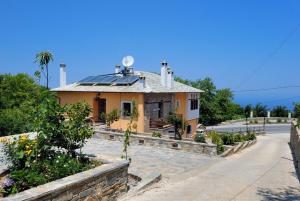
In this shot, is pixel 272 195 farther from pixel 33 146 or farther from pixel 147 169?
pixel 33 146

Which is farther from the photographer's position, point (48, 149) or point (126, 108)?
point (126, 108)

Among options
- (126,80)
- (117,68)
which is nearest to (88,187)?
(126,80)

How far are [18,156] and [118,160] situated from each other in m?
2.38

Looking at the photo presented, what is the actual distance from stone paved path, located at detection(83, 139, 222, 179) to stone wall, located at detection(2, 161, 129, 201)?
2.96 meters

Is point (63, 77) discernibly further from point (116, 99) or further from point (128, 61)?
point (116, 99)

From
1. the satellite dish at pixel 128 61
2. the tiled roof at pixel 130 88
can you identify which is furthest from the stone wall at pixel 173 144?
the satellite dish at pixel 128 61

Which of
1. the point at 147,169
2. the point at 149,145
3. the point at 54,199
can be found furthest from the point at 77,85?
the point at 54,199

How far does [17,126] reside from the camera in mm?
22328

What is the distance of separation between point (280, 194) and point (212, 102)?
47.3m

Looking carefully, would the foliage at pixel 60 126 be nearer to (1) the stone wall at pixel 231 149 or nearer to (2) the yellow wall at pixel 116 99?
(1) the stone wall at pixel 231 149

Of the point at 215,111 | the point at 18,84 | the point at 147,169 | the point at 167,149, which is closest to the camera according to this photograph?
the point at 147,169

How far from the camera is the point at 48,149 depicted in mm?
7484

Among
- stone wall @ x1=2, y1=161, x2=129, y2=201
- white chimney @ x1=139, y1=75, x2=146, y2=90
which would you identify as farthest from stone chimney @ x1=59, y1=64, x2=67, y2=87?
stone wall @ x1=2, y1=161, x2=129, y2=201

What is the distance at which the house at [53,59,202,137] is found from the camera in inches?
979
